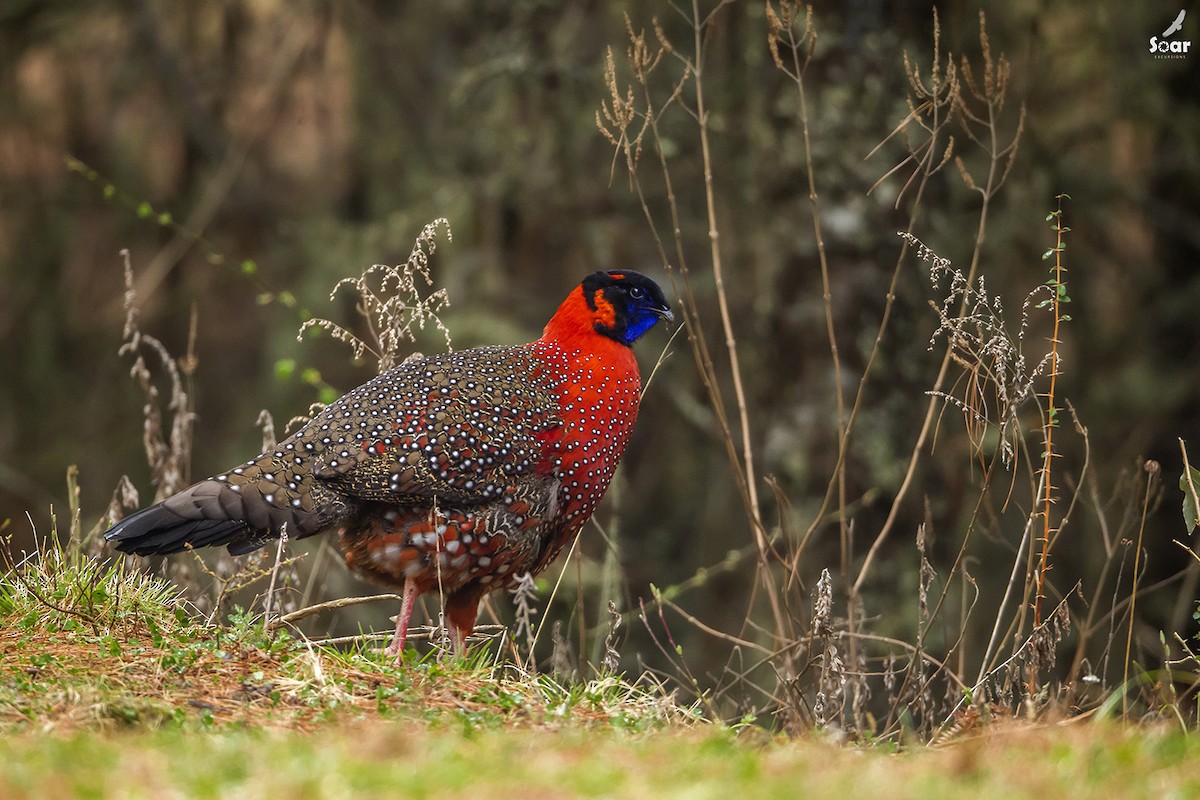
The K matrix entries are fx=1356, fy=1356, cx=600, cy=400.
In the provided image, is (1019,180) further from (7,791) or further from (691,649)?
(7,791)

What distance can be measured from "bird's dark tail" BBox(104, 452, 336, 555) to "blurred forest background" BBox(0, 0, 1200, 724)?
1.18 metres

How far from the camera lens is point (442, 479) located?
4.55m

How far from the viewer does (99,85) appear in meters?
10.1

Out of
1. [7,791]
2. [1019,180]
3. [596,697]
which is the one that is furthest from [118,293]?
[7,791]

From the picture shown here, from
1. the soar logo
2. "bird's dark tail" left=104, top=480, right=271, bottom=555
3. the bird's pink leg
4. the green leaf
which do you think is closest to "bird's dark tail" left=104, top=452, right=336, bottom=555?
"bird's dark tail" left=104, top=480, right=271, bottom=555

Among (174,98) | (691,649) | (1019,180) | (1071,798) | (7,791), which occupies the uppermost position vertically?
(174,98)

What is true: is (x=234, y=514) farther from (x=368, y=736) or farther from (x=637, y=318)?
(x=368, y=736)

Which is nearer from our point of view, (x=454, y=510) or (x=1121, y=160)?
(x=454, y=510)

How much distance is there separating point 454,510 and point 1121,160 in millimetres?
6128

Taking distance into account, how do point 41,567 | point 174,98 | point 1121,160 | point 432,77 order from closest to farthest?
1. point 41,567
2. point 1121,160
3. point 174,98
4. point 432,77

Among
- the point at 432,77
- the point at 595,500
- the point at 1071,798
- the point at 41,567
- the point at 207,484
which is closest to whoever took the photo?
the point at 1071,798

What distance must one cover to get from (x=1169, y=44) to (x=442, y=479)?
17.1ft

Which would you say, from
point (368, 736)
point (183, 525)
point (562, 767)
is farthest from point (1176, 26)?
point (368, 736)

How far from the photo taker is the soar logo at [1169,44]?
748cm
